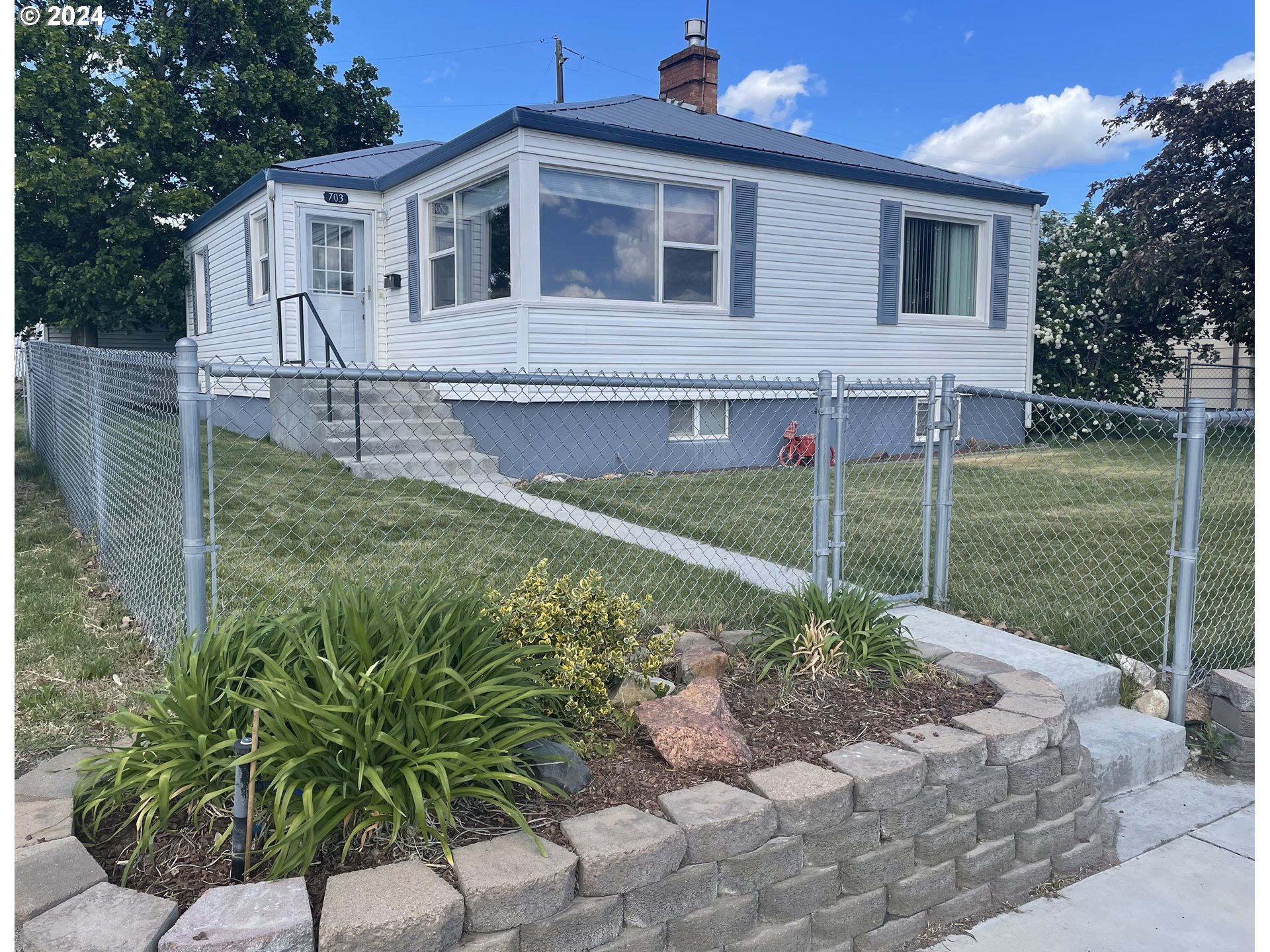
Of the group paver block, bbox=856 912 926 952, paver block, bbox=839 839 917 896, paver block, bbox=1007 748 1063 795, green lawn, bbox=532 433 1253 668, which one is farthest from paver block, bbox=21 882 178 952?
green lawn, bbox=532 433 1253 668

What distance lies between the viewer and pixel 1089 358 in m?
16.3

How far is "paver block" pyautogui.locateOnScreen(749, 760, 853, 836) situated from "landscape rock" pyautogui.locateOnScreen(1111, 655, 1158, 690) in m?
2.21

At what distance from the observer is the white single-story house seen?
9.94 metres

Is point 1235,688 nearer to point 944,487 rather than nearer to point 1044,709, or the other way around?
point 1044,709

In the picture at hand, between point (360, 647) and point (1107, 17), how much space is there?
1858cm

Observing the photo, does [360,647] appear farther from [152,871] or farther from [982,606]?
[982,606]

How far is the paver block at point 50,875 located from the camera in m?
2.08

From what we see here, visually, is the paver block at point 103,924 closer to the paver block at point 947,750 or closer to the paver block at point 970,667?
the paver block at point 947,750

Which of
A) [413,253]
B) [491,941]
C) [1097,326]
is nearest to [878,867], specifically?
[491,941]

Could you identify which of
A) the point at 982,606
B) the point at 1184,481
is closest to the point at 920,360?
the point at 982,606

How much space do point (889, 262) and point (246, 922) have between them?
1191 cm

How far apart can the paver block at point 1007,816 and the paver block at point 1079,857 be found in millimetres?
200

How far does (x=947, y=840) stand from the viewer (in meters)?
2.94

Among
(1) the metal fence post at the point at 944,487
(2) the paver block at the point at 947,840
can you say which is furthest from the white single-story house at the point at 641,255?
(2) the paver block at the point at 947,840
